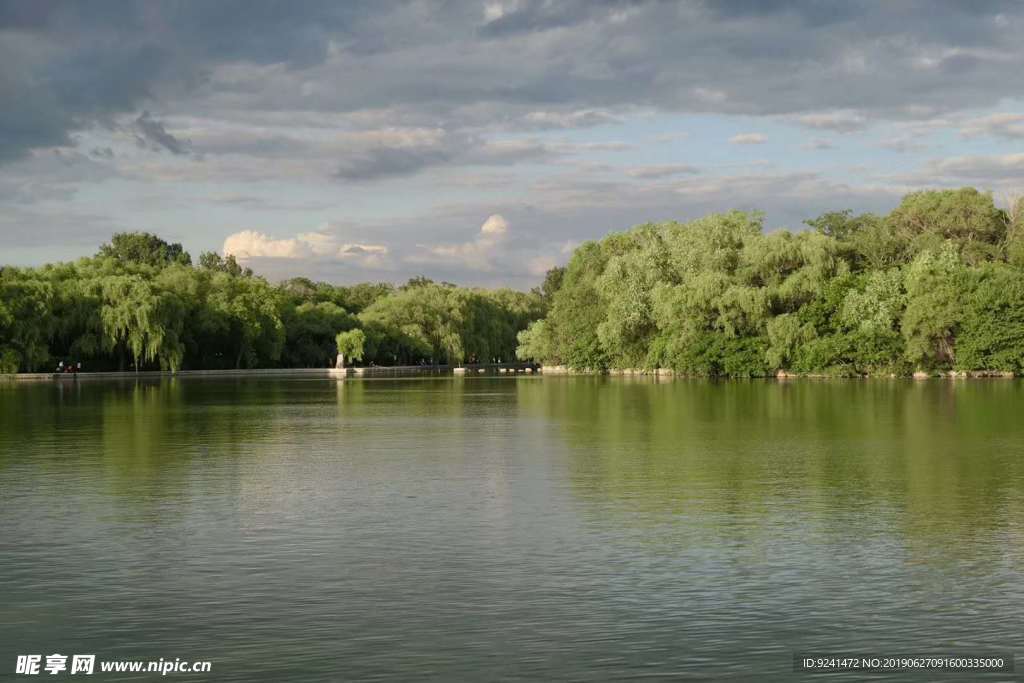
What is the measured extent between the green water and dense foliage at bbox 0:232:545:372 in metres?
59.4

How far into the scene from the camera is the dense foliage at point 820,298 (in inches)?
2977

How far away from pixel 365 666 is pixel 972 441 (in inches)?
889

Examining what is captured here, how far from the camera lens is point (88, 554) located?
14672 mm

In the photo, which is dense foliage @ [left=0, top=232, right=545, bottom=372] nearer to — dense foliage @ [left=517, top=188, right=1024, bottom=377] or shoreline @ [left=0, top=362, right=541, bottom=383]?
shoreline @ [left=0, top=362, right=541, bottom=383]

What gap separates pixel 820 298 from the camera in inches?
3155

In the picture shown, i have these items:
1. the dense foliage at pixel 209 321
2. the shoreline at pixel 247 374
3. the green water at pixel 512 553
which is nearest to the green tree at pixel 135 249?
the dense foliage at pixel 209 321

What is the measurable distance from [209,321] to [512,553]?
3632 inches

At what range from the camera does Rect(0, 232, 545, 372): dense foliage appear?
87.0 metres

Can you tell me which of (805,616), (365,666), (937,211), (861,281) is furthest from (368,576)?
(937,211)

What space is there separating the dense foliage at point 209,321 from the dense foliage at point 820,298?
31463mm

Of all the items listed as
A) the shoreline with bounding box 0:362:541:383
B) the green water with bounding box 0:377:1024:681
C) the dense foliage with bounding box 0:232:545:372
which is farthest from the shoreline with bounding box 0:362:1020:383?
the green water with bounding box 0:377:1024:681

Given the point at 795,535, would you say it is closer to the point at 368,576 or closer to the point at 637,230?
the point at 368,576

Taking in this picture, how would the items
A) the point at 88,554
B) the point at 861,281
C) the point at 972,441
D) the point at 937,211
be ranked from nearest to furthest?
1. the point at 88,554
2. the point at 972,441
3. the point at 861,281
4. the point at 937,211

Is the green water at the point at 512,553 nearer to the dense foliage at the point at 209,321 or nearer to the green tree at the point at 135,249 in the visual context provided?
the dense foliage at the point at 209,321
